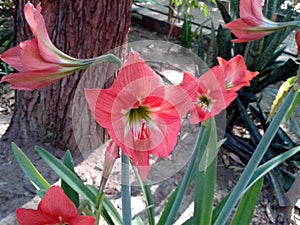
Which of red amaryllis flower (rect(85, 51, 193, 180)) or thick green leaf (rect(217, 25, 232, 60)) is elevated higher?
red amaryllis flower (rect(85, 51, 193, 180))

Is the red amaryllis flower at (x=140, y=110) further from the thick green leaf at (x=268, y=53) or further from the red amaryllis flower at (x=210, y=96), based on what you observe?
the thick green leaf at (x=268, y=53)

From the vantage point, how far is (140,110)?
58 cm

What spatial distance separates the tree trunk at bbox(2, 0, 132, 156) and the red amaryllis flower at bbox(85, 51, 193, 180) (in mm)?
1224

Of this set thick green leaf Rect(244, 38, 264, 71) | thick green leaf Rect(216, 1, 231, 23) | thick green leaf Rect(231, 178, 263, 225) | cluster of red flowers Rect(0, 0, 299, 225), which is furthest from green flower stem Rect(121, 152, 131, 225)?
thick green leaf Rect(216, 1, 231, 23)

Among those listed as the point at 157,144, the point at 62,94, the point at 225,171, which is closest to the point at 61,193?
the point at 157,144

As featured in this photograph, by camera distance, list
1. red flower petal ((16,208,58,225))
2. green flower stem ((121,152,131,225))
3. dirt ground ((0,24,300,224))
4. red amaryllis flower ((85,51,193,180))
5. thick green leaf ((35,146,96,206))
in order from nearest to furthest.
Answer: red amaryllis flower ((85,51,193,180)), red flower petal ((16,208,58,225)), green flower stem ((121,152,131,225)), thick green leaf ((35,146,96,206)), dirt ground ((0,24,300,224))

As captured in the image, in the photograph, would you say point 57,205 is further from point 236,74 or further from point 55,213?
point 236,74

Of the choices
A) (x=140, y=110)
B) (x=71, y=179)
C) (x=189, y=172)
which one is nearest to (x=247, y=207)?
(x=189, y=172)

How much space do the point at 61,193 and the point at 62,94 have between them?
1556mm

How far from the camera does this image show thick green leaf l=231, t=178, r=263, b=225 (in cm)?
121

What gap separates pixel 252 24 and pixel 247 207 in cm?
69

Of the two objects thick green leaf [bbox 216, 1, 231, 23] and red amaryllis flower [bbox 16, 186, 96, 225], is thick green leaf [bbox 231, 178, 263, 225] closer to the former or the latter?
red amaryllis flower [bbox 16, 186, 96, 225]

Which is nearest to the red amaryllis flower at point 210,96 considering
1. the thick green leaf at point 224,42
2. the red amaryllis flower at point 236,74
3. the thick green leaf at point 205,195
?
the red amaryllis flower at point 236,74

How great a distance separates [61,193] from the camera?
0.61 meters
